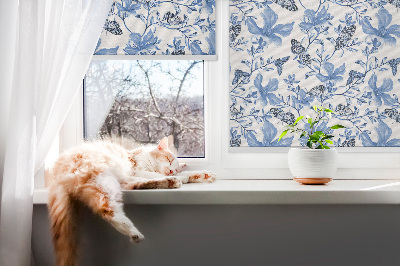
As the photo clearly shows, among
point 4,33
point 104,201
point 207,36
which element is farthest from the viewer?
point 207,36

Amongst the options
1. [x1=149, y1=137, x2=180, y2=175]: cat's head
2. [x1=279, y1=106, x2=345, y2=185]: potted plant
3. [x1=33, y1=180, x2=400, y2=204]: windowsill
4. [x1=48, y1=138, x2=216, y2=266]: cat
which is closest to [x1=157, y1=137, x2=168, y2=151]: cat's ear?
[x1=149, y1=137, x2=180, y2=175]: cat's head

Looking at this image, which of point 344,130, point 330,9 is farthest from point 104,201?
point 330,9

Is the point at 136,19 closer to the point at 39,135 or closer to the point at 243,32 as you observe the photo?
the point at 243,32

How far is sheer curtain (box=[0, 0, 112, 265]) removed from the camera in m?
1.28

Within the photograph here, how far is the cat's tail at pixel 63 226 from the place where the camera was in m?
1.22

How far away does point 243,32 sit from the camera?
5.52 ft

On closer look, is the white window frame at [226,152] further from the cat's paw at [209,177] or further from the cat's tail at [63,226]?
the cat's tail at [63,226]

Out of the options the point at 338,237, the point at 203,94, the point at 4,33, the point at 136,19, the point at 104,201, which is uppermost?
the point at 136,19

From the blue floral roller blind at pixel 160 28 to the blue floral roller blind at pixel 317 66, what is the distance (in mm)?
138

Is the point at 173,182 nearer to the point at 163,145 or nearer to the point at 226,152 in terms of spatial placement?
the point at 163,145

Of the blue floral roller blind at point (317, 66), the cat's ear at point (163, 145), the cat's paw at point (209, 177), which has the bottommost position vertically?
the cat's paw at point (209, 177)

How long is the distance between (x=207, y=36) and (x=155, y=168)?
632 mm

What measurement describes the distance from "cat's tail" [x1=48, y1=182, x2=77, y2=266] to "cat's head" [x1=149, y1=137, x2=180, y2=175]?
39cm

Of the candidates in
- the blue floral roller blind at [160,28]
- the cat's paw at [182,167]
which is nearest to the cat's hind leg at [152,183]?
the cat's paw at [182,167]
